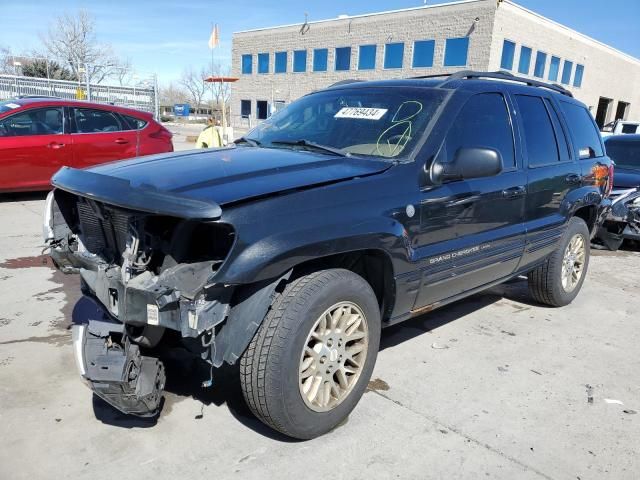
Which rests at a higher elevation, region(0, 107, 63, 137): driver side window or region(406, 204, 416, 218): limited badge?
region(0, 107, 63, 137): driver side window

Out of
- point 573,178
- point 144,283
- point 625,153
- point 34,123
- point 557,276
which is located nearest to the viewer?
point 144,283

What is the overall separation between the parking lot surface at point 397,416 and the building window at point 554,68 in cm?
3631

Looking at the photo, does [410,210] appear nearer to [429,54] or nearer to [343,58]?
[429,54]

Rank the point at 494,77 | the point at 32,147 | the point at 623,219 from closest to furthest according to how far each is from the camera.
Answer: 1. the point at 494,77
2. the point at 623,219
3. the point at 32,147

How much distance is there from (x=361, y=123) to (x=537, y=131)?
168 cm

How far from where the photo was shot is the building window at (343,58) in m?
38.6

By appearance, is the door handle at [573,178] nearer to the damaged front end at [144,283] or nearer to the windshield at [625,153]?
the damaged front end at [144,283]

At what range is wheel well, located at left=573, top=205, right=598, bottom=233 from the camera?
5184 mm

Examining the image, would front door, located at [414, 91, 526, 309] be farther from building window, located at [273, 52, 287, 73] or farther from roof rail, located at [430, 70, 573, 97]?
building window, located at [273, 52, 287, 73]

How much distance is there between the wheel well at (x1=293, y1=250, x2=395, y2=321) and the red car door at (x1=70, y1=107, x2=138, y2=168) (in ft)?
22.8

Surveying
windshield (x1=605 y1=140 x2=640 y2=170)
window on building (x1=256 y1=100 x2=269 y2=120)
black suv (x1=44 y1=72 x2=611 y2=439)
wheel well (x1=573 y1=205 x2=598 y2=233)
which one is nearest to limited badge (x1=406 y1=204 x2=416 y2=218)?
black suv (x1=44 y1=72 x2=611 y2=439)

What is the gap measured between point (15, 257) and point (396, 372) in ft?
14.3

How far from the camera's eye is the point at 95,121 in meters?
8.93

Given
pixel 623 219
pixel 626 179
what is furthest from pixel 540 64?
pixel 623 219
